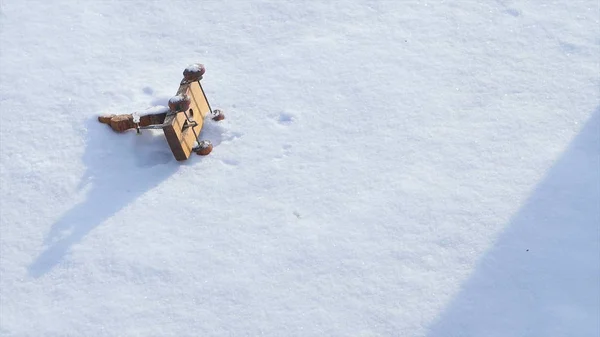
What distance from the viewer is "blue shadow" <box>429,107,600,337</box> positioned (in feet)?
11.3

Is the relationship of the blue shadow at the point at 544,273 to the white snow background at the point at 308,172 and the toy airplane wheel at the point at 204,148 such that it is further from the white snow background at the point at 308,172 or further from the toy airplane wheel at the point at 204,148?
the toy airplane wheel at the point at 204,148

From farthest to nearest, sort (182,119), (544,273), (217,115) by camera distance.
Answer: (217,115)
(182,119)
(544,273)

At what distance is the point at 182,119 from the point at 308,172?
0.77 meters

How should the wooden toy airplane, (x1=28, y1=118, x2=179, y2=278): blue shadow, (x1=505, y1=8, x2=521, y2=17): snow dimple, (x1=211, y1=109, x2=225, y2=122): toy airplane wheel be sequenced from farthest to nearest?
(x1=505, y1=8, x2=521, y2=17): snow dimple, (x1=211, y1=109, x2=225, y2=122): toy airplane wheel, the wooden toy airplane, (x1=28, y1=118, x2=179, y2=278): blue shadow

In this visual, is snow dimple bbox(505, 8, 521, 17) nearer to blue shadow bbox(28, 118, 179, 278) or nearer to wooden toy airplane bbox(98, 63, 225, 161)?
wooden toy airplane bbox(98, 63, 225, 161)

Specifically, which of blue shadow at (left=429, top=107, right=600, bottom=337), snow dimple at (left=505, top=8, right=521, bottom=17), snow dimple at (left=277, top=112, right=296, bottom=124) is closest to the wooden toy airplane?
snow dimple at (left=277, top=112, right=296, bottom=124)

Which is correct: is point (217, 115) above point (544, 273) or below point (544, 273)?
above

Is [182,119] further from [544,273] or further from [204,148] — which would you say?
[544,273]

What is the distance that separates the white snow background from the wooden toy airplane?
8 centimetres

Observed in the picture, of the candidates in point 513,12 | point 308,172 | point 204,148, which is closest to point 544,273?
point 308,172

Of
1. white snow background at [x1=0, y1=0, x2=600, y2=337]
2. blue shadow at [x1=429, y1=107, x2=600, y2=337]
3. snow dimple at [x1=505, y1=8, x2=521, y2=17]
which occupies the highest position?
snow dimple at [x1=505, y1=8, x2=521, y2=17]

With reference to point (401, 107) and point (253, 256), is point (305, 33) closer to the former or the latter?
point (401, 107)

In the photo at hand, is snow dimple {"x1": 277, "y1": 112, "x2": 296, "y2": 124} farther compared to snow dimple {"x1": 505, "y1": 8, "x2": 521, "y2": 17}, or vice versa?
snow dimple {"x1": 505, "y1": 8, "x2": 521, "y2": 17}

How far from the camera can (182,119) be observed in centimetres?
410
